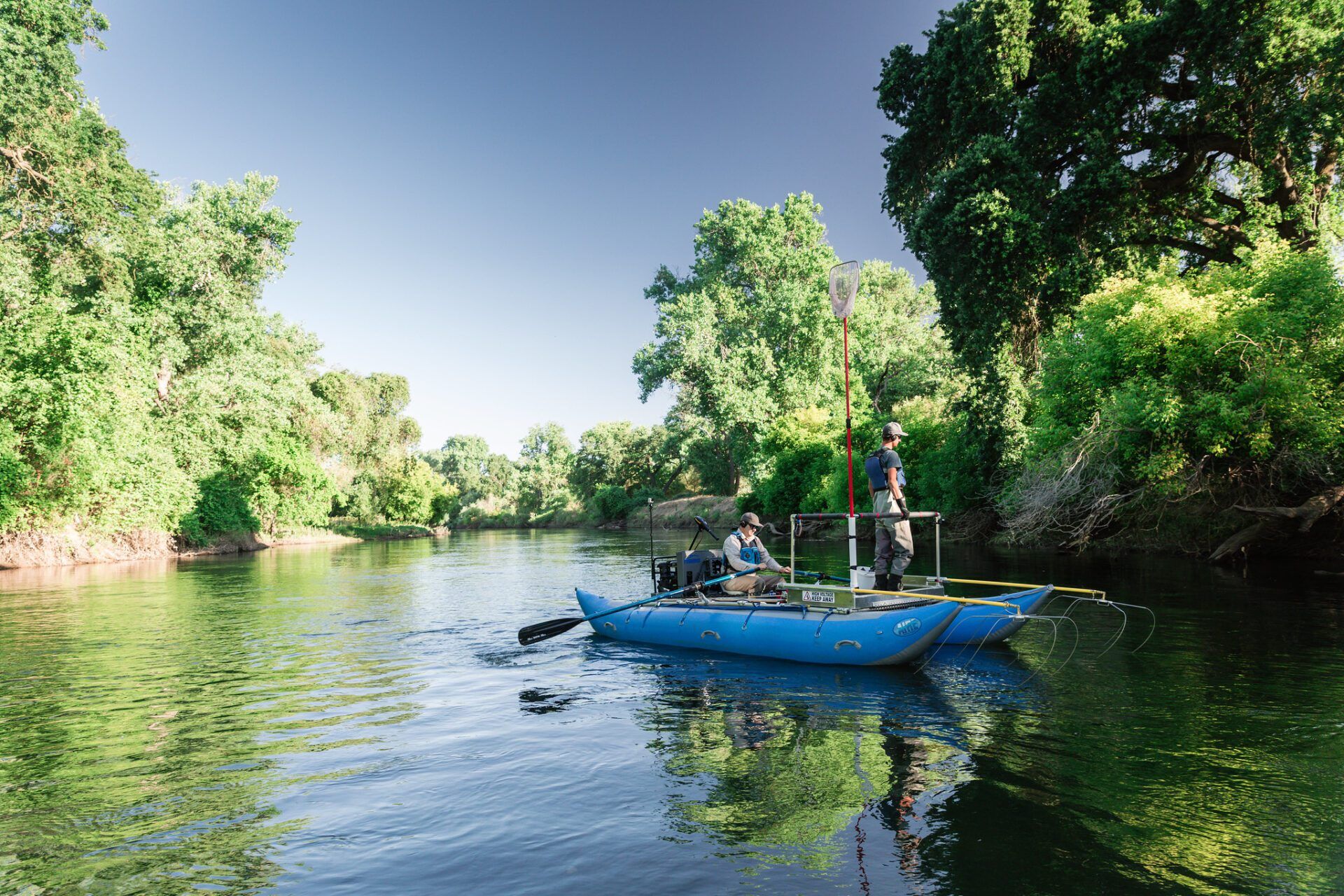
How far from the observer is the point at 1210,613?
11992 mm

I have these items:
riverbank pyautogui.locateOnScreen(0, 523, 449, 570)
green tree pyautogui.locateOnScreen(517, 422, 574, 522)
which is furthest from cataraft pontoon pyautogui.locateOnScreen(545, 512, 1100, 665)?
green tree pyautogui.locateOnScreen(517, 422, 574, 522)

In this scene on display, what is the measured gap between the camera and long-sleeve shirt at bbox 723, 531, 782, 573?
11055 mm

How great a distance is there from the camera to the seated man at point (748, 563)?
1108 centimetres

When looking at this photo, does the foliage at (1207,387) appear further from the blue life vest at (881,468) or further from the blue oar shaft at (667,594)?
the blue oar shaft at (667,594)

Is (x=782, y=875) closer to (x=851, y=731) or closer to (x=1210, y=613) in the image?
(x=851, y=731)

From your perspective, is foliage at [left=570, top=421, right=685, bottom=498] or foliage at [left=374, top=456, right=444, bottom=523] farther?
foliage at [left=570, top=421, right=685, bottom=498]

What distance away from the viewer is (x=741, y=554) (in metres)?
11.3

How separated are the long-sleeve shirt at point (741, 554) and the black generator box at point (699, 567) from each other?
1.35 feet

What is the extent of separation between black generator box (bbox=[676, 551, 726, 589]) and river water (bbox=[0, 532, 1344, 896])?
1.20 meters

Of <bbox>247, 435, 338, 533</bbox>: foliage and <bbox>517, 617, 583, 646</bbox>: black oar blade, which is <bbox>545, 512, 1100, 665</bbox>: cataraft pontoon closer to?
<bbox>517, 617, 583, 646</bbox>: black oar blade

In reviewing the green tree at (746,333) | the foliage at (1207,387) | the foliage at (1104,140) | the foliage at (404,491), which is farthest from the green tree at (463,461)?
the foliage at (1207,387)

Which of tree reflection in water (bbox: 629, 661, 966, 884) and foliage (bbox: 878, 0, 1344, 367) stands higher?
foliage (bbox: 878, 0, 1344, 367)

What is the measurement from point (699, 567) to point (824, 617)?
8.61 ft

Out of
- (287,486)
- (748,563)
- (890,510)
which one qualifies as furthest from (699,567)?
(287,486)
